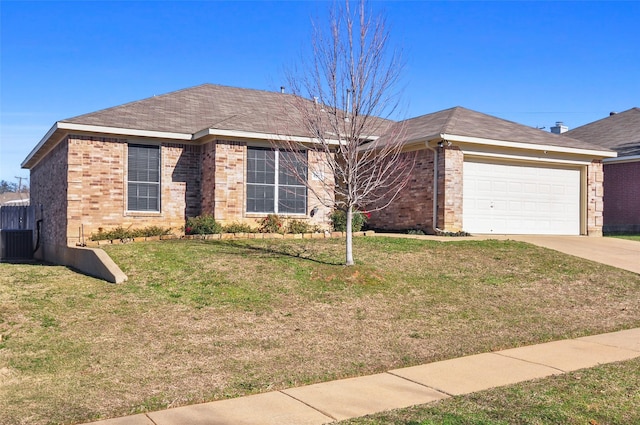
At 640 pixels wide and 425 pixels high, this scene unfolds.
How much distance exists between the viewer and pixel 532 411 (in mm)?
5625

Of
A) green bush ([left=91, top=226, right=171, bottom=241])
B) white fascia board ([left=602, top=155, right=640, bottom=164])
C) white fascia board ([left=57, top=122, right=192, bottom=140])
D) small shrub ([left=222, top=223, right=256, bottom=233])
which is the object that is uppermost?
white fascia board ([left=57, top=122, right=192, bottom=140])

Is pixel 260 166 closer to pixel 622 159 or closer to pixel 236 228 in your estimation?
pixel 236 228

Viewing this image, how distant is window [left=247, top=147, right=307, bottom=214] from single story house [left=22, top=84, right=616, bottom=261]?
0.03 m

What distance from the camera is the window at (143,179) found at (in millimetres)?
17828

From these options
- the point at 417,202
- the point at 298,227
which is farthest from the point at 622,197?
the point at 298,227

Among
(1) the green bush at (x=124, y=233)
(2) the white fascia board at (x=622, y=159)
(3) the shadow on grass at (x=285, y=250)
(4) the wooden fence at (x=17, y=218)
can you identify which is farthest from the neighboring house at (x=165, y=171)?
(2) the white fascia board at (x=622, y=159)

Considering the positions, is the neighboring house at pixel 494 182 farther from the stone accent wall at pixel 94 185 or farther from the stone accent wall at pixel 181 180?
the stone accent wall at pixel 94 185

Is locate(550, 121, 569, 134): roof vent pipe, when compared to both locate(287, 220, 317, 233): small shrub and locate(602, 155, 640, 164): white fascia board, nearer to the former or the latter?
locate(602, 155, 640, 164): white fascia board

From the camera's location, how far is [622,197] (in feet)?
81.1

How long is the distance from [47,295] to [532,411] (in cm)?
865

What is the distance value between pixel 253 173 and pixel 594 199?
1175 cm

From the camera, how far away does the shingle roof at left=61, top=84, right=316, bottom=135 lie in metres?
17.8

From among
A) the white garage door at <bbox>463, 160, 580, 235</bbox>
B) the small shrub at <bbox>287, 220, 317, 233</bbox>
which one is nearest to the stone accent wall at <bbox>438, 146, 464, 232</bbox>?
the white garage door at <bbox>463, 160, 580, 235</bbox>

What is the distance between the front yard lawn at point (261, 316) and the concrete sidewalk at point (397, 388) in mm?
289
